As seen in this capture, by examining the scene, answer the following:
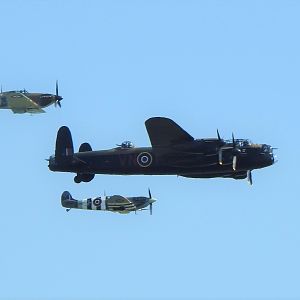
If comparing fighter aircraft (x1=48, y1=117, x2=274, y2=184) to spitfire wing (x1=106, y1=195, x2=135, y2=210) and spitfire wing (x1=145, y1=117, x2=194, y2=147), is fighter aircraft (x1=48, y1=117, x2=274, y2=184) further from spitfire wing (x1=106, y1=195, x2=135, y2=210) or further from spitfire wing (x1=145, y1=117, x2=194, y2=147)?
spitfire wing (x1=106, y1=195, x2=135, y2=210)

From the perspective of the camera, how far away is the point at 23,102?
10550 centimetres

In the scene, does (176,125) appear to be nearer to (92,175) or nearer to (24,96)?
(92,175)

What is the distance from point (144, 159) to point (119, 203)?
93.8 ft

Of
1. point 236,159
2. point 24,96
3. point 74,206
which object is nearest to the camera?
point 236,159

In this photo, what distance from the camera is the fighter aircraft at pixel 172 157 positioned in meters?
80.8

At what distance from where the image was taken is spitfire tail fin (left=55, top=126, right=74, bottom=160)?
84.6 m

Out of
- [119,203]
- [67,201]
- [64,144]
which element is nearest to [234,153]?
[64,144]

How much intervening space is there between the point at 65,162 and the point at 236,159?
1213cm

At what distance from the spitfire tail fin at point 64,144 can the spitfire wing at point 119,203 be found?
2477 centimetres

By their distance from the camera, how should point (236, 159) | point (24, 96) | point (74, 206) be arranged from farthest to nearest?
point (74, 206), point (24, 96), point (236, 159)

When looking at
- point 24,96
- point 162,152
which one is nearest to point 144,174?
point 162,152

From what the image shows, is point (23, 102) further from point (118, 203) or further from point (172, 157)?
point (172, 157)

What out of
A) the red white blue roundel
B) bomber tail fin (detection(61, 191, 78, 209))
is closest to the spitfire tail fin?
the red white blue roundel

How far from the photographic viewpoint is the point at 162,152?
82.4 metres
